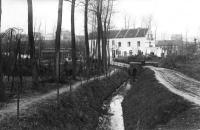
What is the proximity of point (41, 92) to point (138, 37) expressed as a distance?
247 feet

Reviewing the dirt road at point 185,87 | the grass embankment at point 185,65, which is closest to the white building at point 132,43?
the grass embankment at point 185,65

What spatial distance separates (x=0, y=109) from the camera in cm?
1424

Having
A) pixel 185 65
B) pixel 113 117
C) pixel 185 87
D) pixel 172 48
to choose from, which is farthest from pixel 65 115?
pixel 172 48

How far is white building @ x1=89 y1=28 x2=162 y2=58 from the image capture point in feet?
306

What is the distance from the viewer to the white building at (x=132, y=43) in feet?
306

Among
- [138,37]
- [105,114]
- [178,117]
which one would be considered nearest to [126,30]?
[138,37]

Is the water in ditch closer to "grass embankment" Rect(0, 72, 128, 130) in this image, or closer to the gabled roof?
"grass embankment" Rect(0, 72, 128, 130)

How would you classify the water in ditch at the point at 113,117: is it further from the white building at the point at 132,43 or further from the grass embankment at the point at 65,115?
the white building at the point at 132,43

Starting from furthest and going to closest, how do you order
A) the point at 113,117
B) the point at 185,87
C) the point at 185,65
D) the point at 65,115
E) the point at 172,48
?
the point at 172,48
the point at 185,65
the point at 185,87
the point at 113,117
the point at 65,115

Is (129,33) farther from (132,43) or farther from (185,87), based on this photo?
(185,87)

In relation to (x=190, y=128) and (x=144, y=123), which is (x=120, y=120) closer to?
(x=144, y=123)

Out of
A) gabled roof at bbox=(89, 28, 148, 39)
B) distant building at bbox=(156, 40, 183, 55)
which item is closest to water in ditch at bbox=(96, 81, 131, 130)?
distant building at bbox=(156, 40, 183, 55)

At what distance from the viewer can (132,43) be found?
95.3 m

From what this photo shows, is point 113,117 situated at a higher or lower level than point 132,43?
lower
